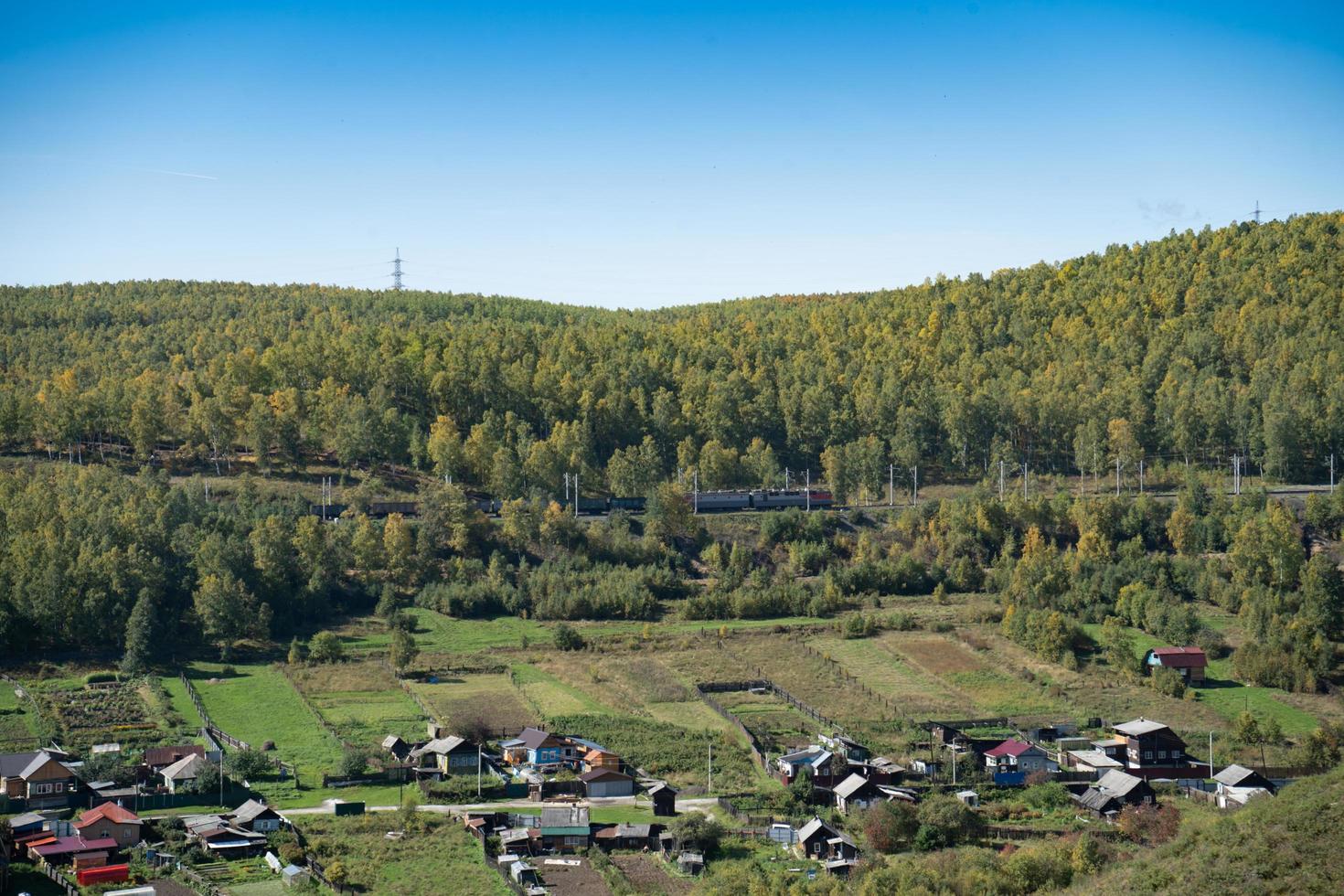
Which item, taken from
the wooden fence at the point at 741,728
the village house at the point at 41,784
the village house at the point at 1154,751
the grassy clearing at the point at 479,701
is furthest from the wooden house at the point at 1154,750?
the village house at the point at 41,784

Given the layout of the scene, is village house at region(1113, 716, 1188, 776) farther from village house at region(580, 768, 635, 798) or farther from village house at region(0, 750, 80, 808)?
village house at region(0, 750, 80, 808)

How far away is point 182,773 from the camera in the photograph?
114 feet

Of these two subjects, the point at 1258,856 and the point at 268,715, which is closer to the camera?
the point at 1258,856

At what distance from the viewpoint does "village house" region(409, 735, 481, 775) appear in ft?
122

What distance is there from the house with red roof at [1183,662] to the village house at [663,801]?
64.2 ft

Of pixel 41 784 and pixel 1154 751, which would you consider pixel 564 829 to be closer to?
pixel 41 784

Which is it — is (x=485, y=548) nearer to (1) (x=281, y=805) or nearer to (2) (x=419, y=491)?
(2) (x=419, y=491)

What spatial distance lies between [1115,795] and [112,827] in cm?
2199

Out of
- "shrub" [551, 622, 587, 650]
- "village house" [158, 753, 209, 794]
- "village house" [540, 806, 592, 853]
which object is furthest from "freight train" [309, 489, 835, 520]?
"village house" [540, 806, 592, 853]

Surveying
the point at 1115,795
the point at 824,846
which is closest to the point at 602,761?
the point at 824,846

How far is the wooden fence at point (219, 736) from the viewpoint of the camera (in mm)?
36781

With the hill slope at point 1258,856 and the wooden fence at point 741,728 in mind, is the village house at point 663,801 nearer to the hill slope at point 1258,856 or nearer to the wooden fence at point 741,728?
the wooden fence at point 741,728

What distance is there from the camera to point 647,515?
65.6 metres

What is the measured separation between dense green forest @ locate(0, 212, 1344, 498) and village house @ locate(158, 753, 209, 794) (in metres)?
33.9
